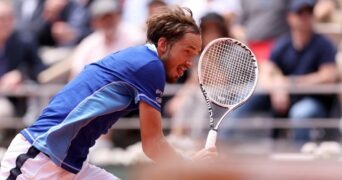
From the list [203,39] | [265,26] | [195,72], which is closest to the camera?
[203,39]

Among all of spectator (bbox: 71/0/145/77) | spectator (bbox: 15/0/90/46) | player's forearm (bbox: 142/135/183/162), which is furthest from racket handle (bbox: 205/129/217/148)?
spectator (bbox: 15/0/90/46)

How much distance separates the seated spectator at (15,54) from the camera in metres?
11.2

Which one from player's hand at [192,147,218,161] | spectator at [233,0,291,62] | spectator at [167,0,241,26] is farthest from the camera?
spectator at [167,0,241,26]

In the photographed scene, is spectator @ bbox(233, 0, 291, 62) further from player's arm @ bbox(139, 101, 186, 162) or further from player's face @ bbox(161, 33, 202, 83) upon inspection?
player's arm @ bbox(139, 101, 186, 162)

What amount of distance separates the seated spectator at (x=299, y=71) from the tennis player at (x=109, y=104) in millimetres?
4088

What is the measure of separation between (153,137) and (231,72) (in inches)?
41.2

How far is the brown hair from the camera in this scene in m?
5.72

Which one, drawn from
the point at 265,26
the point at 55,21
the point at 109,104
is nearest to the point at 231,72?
the point at 109,104

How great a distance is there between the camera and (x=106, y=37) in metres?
10.6

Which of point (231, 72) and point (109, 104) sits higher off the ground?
point (109, 104)

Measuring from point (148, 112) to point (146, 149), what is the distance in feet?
0.68

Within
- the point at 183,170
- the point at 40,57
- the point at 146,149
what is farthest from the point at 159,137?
the point at 40,57

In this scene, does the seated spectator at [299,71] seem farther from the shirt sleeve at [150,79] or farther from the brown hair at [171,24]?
→ the shirt sleeve at [150,79]

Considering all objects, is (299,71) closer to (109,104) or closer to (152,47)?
(152,47)
